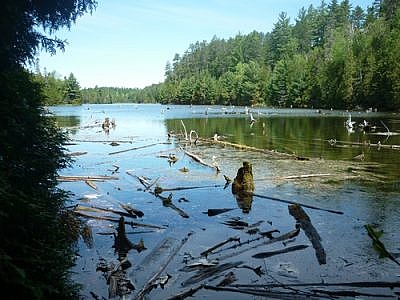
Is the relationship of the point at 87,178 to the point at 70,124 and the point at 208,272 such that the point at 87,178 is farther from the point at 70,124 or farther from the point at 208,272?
the point at 70,124

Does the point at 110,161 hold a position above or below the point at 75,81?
below

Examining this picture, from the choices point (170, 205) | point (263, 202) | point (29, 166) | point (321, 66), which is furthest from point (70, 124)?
point (321, 66)

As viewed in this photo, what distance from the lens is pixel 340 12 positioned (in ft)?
513

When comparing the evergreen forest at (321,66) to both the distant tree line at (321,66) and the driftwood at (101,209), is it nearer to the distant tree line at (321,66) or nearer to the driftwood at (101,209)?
the distant tree line at (321,66)

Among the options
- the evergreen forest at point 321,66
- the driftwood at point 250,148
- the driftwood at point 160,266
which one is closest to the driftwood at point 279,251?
the driftwood at point 160,266

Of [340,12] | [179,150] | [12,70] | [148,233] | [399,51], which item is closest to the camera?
[12,70]

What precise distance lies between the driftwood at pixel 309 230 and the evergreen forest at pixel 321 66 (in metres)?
79.5

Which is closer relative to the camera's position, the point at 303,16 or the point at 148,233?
the point at 148,233

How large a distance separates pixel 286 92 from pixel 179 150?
4129 inches

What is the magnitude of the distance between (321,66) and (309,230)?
119 m

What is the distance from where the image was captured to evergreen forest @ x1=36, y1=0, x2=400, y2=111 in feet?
314

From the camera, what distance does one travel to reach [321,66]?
124625mm

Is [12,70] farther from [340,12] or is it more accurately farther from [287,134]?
[340,12]

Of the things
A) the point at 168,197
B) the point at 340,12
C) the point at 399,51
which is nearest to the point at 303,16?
the point at 340,12
